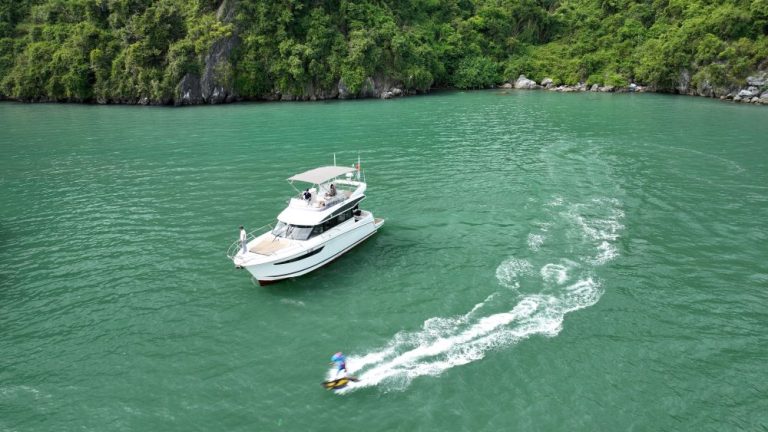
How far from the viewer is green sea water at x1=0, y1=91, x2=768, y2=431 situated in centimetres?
1574

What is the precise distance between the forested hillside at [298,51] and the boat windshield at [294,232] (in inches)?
2545

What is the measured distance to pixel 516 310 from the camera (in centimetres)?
2047

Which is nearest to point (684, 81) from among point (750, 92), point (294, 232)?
point (750, 92)

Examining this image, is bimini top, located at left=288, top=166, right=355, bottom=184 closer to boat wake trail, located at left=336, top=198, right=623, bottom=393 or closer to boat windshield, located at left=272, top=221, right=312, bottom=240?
boat windshield, located at left=272, top=221, right=312, bottom=240

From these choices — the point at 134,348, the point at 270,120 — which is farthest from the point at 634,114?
the point at 134,348

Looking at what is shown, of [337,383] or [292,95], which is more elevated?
[292,95]

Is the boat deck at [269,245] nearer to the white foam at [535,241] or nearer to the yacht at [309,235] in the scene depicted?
the yacht at [309,235]

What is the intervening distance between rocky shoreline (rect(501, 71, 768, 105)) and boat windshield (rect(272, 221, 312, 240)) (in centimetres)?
7600

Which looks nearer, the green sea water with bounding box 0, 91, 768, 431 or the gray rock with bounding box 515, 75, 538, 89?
the green sea water with bounding box 0, 91, 768, 431

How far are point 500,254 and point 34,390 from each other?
20.9 meters

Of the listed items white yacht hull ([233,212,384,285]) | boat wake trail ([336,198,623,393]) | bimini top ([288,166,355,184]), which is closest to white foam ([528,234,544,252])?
boat wake trail ([336,198,623,393])

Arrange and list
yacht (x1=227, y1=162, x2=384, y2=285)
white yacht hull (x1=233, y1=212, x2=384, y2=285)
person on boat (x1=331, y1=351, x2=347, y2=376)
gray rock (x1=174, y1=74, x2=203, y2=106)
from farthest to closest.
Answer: gray rock (x1=174, y1=74, x2=203, y2=106), yacht (x1=227, y1=162, x2=384, y2=285), white yacht hull (x1=233, y1=212, x2=384, y2=285), person on boat (x1=331, y1=351, x2=347, y2=376)

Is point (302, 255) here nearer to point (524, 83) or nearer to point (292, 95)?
point (292, 95)

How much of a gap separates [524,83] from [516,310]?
8770 cm
